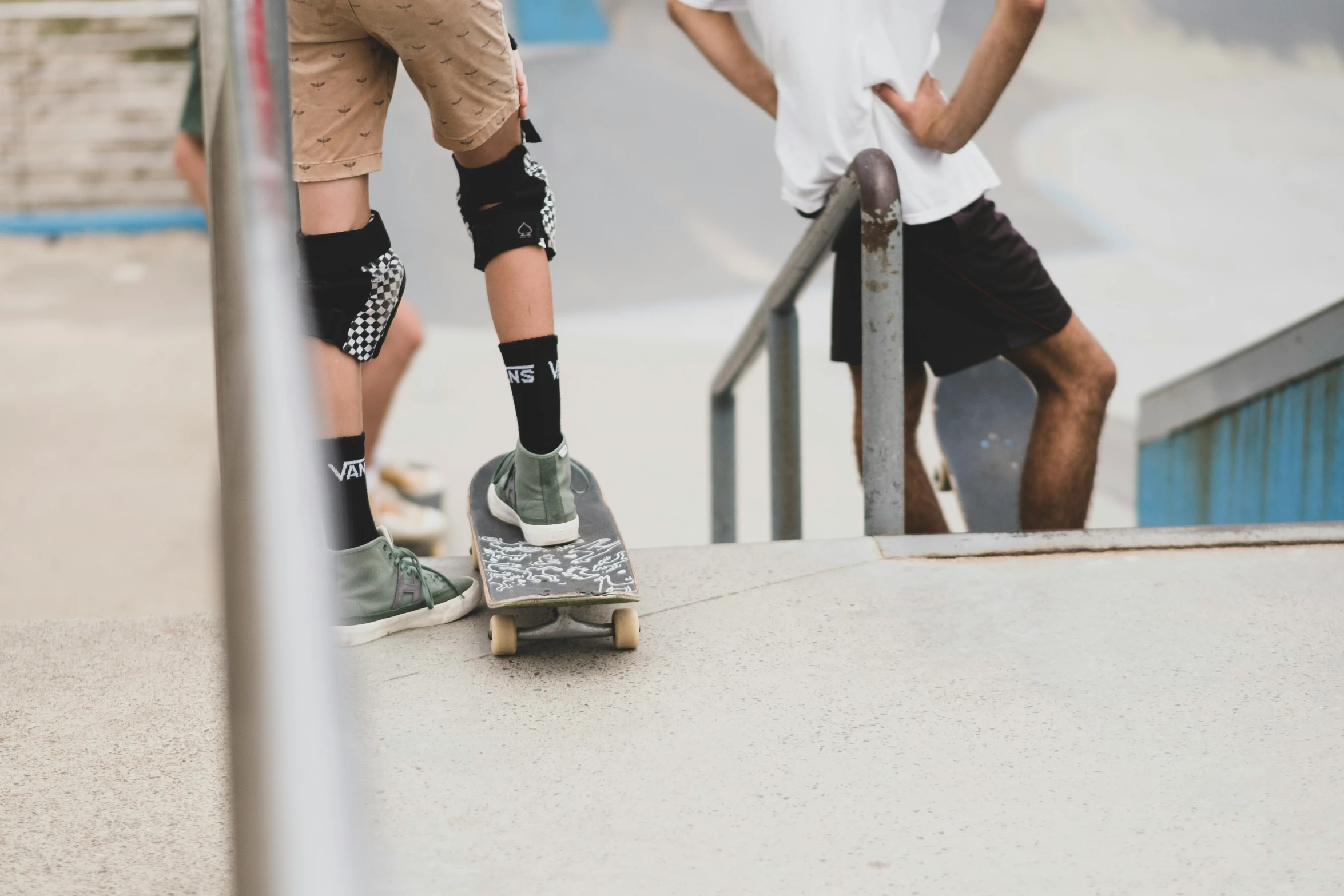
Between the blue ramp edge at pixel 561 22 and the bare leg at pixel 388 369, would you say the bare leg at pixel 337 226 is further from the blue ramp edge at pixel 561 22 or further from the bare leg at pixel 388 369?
the blue ramp edge at pixel 561 22

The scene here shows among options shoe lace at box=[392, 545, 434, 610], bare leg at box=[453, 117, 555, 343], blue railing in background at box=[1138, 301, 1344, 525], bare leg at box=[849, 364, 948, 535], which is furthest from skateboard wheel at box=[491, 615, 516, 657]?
blue railing in background at box=[1138, 301, 1344, 525]

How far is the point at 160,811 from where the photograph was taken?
1374 mm

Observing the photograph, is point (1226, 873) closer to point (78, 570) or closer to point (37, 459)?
point (78, 570)

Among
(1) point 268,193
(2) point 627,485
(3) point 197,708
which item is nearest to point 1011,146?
(2) point 627,485

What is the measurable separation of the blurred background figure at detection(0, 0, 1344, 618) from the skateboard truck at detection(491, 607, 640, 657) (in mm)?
3413

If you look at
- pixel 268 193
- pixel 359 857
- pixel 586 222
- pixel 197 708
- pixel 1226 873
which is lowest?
pixel 1226 873

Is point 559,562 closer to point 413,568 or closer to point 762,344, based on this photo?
point 413,568

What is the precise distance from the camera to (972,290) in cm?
234

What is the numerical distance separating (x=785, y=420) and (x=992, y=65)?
1.04 m

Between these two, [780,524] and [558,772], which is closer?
[558,772]

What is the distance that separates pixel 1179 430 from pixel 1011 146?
5.95 metres

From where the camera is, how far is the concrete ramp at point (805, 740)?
1.26 metres

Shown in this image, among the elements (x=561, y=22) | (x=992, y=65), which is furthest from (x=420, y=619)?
(x=561, y=22)

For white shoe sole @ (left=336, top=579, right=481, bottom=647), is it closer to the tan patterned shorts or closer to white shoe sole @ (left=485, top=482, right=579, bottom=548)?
white shoe sole @ (left=485, top=482, right=579, bottom=548)
